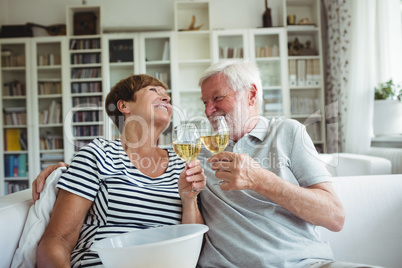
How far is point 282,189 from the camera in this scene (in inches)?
43.3

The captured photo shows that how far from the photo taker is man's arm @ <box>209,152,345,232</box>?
40.6 inches

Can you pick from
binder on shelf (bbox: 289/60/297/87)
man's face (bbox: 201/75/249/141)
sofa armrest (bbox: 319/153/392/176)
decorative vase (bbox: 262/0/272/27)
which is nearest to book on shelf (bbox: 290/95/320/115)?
binder on shelf (bbox: 289/60/297/87)

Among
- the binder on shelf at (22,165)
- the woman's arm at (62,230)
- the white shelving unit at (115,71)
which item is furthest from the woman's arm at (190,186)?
the binder on shelf at (22,165)

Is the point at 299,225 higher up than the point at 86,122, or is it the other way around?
the point at 86,122

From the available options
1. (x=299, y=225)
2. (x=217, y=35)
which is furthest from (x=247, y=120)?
(x=217, y=35)

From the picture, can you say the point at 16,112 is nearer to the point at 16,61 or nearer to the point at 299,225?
the point at 16,61

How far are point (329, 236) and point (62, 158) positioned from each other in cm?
375

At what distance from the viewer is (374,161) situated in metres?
2.32

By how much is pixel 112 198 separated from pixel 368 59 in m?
3.02

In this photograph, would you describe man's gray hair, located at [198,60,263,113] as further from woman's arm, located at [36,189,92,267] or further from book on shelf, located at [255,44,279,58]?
book on shelf, located at [255,44,279,58]

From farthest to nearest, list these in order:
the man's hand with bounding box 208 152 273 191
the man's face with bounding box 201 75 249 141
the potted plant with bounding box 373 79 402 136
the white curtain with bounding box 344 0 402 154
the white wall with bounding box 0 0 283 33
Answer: the white wall with bounding box 0 0 283 33
the white curtain with bounding box 344 0 402 154
the potted plant with bounding box 373 79 402 136
the man's face with bounding box 201 75 249 141
the man's hand with bounding box 208 152 273 191

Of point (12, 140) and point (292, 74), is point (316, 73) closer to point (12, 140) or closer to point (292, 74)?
point (292, 74)

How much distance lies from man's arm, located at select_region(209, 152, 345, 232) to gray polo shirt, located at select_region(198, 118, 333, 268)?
0.25 feet

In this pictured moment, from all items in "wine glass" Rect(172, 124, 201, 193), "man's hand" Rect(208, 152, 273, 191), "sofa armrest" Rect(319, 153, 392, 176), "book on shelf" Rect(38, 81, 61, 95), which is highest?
"book on shelf" Rect(38, 81, 61, 95)
